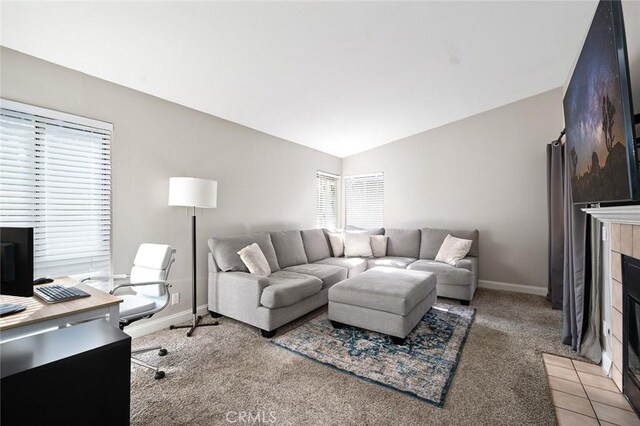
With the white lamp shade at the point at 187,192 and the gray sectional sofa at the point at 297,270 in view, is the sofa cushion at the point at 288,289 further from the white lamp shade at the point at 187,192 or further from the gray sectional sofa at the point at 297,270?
the white lamp shade at the point at 187,192

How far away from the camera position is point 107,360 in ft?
3.79

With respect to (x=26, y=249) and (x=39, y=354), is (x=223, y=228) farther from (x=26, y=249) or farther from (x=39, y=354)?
(x=39, y=354)

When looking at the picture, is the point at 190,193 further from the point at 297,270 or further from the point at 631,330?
the point at 631,330

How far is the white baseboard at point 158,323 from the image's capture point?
2688 mm

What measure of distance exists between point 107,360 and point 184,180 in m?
1.90

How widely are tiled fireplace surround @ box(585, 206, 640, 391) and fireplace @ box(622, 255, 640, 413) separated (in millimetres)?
86

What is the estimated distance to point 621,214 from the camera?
1602 mm

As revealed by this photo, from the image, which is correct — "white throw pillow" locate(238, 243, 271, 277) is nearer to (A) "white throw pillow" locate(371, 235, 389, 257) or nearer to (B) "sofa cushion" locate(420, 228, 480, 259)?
(A) "white throw pillow" locate(371, 235, 389, 257)

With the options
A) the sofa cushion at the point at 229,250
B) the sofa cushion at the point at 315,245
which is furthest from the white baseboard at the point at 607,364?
the sofa cushion at the point at 315,245

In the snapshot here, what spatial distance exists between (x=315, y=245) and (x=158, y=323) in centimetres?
237

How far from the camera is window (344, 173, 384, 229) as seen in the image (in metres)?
5.50

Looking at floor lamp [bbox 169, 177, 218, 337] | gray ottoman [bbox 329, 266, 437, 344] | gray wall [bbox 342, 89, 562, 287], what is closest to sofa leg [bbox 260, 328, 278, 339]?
gray ottoman [bbox 329, 266, 437, 344]

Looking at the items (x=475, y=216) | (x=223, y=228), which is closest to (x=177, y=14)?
(x=223, y=228)

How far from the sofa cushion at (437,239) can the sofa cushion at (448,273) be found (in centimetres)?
46
